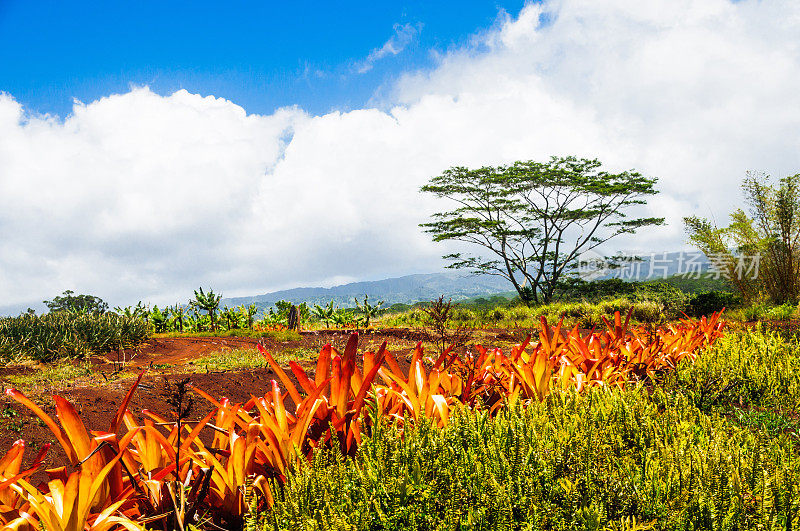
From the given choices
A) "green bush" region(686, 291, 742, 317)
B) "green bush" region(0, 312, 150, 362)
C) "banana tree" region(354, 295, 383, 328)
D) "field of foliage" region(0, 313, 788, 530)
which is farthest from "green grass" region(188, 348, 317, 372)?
"green bush" region(686, 291, 742, 317)

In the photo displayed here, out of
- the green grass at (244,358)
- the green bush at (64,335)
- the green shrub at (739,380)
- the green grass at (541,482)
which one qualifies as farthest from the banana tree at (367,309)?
the green grass at (541,482)

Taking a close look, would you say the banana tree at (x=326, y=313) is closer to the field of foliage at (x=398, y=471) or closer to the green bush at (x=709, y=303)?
the green bush at (x=709, y=303)

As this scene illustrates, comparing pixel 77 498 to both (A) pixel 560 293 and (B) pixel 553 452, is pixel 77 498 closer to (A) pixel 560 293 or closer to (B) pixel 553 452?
(B) pixel 553 452

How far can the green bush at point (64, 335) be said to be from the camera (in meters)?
9.22

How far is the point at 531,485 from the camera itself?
63.7 inches

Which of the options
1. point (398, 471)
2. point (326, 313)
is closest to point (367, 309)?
point (326, 313)

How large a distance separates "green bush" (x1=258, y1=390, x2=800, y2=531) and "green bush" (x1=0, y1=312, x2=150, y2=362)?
9404 mm

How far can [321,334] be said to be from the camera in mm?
12555

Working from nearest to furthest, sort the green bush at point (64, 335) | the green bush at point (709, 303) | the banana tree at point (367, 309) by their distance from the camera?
the green bush at point (64, 335)
the green bush at point (709, 303)
the banana tree at point (367, 309)

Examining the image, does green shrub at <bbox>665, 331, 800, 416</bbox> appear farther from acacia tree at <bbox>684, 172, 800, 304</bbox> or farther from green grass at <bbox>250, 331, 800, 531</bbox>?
acacia tree at <bbox>684, 172, 800, 304</bbox>

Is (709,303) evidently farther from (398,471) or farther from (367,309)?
(398,471)

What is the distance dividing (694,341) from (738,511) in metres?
3.64

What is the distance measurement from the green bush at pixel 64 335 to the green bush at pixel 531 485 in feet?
30.9

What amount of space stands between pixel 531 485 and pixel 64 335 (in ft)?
36.5
